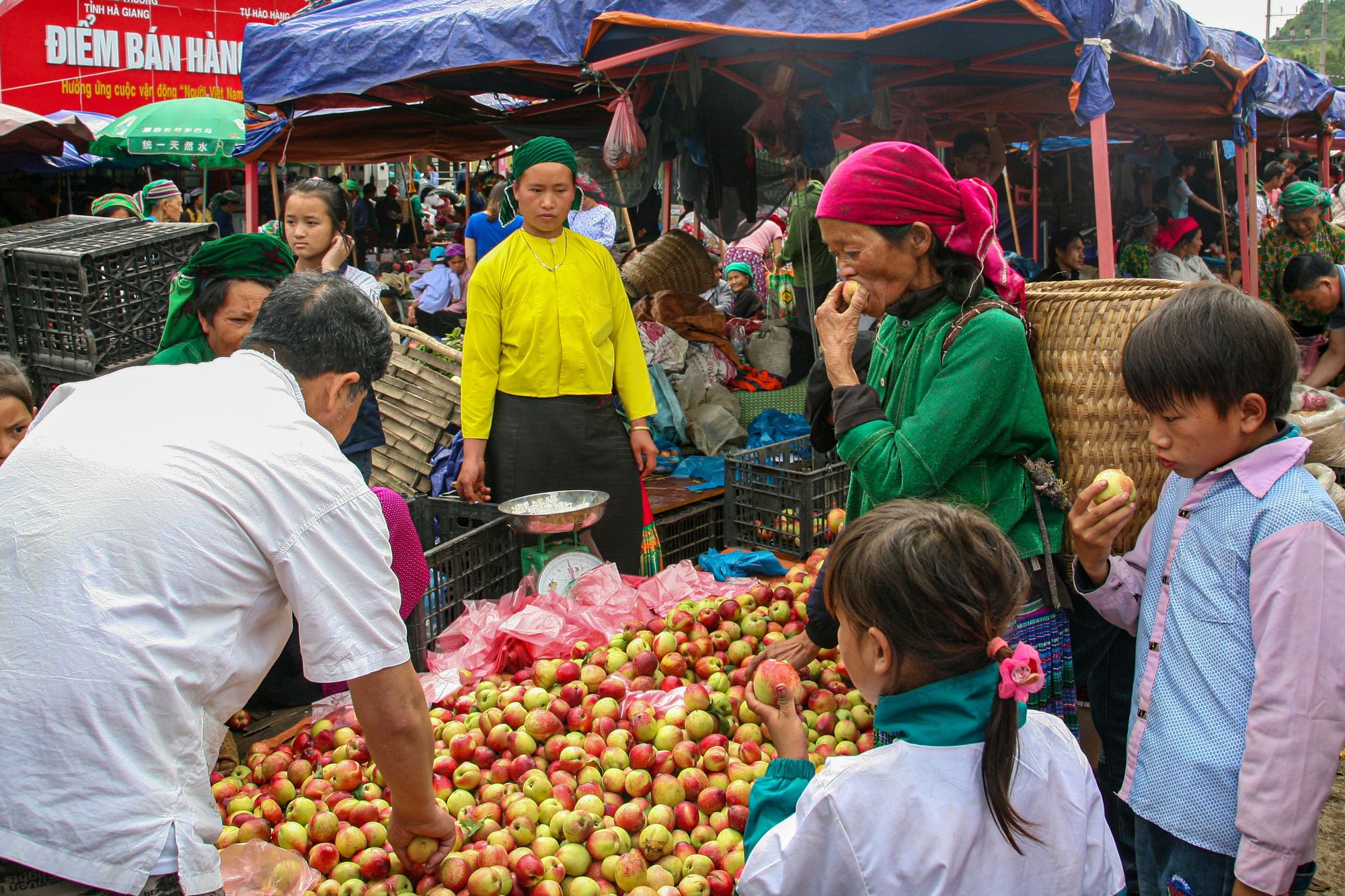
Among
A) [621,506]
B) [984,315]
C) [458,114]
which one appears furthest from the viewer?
[458,114]

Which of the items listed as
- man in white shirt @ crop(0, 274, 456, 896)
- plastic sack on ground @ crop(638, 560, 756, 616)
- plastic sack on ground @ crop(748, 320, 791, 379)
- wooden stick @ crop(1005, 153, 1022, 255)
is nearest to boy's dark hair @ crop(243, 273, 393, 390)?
man in white shirt @ crop(0, 274, 456, 896)

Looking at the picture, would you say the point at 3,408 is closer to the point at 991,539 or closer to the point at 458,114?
the point at 991,539

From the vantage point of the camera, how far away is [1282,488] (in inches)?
62.9

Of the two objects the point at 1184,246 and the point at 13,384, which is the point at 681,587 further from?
the point at 1184,246

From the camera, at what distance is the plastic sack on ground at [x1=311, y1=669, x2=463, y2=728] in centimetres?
278

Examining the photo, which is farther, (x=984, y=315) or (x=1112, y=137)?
(x=1112, y=137)

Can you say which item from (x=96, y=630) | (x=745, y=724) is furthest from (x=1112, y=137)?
(x=96, y=630)

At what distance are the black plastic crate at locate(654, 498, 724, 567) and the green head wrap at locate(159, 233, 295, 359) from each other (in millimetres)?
1946

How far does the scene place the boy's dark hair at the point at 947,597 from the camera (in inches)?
52.2

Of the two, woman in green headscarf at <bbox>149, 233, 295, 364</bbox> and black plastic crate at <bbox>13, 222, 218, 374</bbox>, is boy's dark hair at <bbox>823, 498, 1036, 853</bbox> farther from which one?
black plastic crate at <bbox>13, 222, 218, 374</bbox>

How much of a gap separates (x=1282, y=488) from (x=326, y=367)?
159 centimetres

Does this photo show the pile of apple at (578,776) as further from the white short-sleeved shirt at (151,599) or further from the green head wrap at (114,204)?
the green head wrap at (114,204)

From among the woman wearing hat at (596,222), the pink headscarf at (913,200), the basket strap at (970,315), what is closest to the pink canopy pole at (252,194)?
the woman wearing hat at (596,222)

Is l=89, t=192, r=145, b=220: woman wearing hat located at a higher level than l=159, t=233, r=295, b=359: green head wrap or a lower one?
higher
